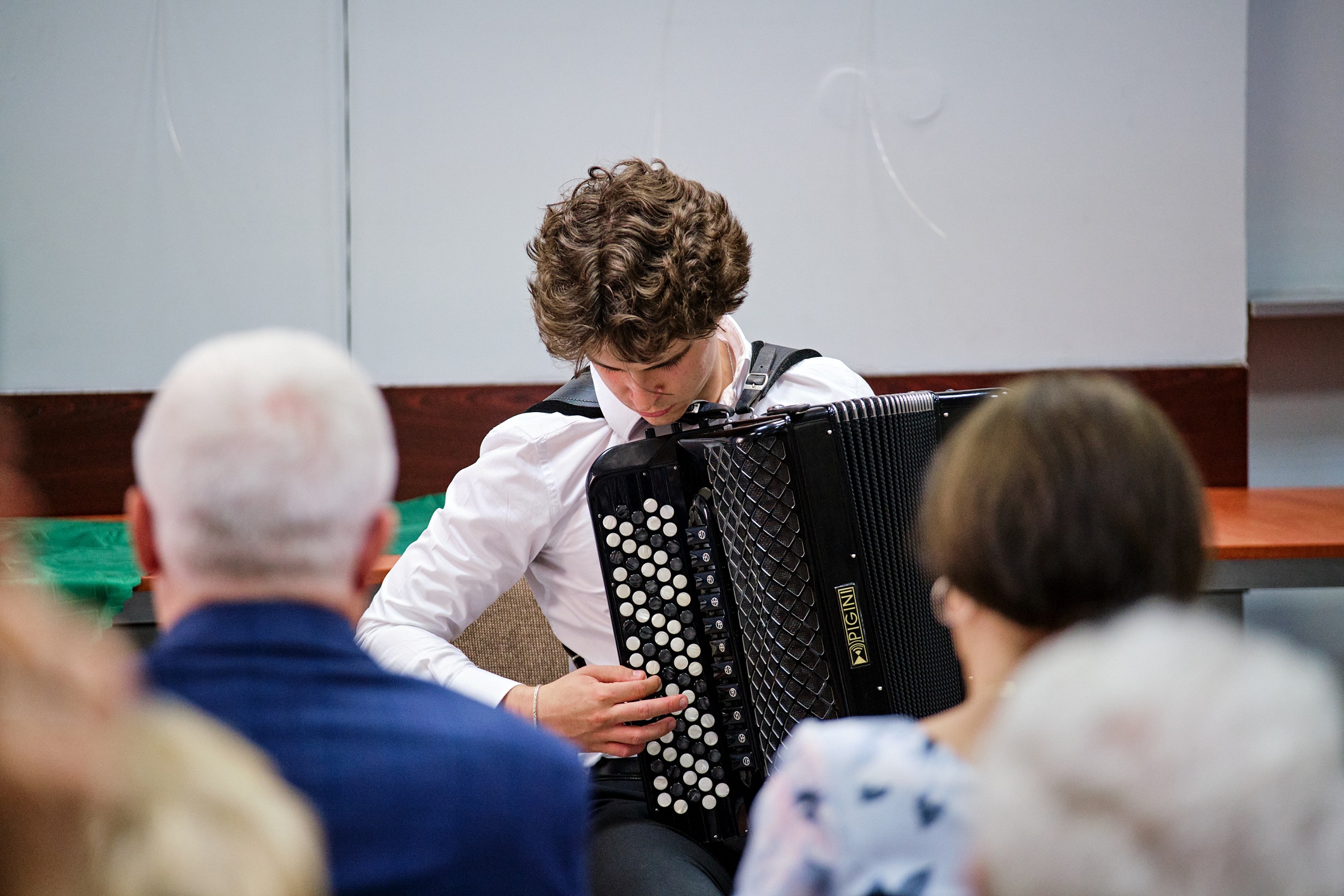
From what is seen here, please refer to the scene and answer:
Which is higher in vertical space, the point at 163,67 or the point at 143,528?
the point at 163,67

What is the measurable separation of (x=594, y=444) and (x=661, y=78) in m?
1.70

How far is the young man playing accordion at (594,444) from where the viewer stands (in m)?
1.40

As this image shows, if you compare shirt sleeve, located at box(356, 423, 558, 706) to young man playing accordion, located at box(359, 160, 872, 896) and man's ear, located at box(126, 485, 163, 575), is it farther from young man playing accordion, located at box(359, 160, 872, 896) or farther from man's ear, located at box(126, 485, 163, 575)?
man's ear, located at box(126, 485, 163, 575)

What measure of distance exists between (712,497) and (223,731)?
83 cm

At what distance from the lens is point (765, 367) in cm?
159

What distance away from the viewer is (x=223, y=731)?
583mm

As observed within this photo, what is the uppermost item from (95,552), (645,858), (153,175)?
(153,175)

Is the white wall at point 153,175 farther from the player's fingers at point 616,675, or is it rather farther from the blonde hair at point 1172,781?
the blonde hair at point 1172,781

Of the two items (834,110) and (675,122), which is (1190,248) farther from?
(675,122)

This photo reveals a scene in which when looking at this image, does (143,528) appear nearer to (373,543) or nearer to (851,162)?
(373,543)

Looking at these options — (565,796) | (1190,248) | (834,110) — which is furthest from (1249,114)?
(565,796)

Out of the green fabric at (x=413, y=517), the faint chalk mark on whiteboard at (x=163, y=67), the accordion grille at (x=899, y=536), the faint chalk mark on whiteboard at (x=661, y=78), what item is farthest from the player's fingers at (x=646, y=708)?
the faint chalk mark on whiteboard at (x=163, y=67)

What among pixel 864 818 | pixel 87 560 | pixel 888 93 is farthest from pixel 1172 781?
pixel 888 93

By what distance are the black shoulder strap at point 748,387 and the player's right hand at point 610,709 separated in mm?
394
